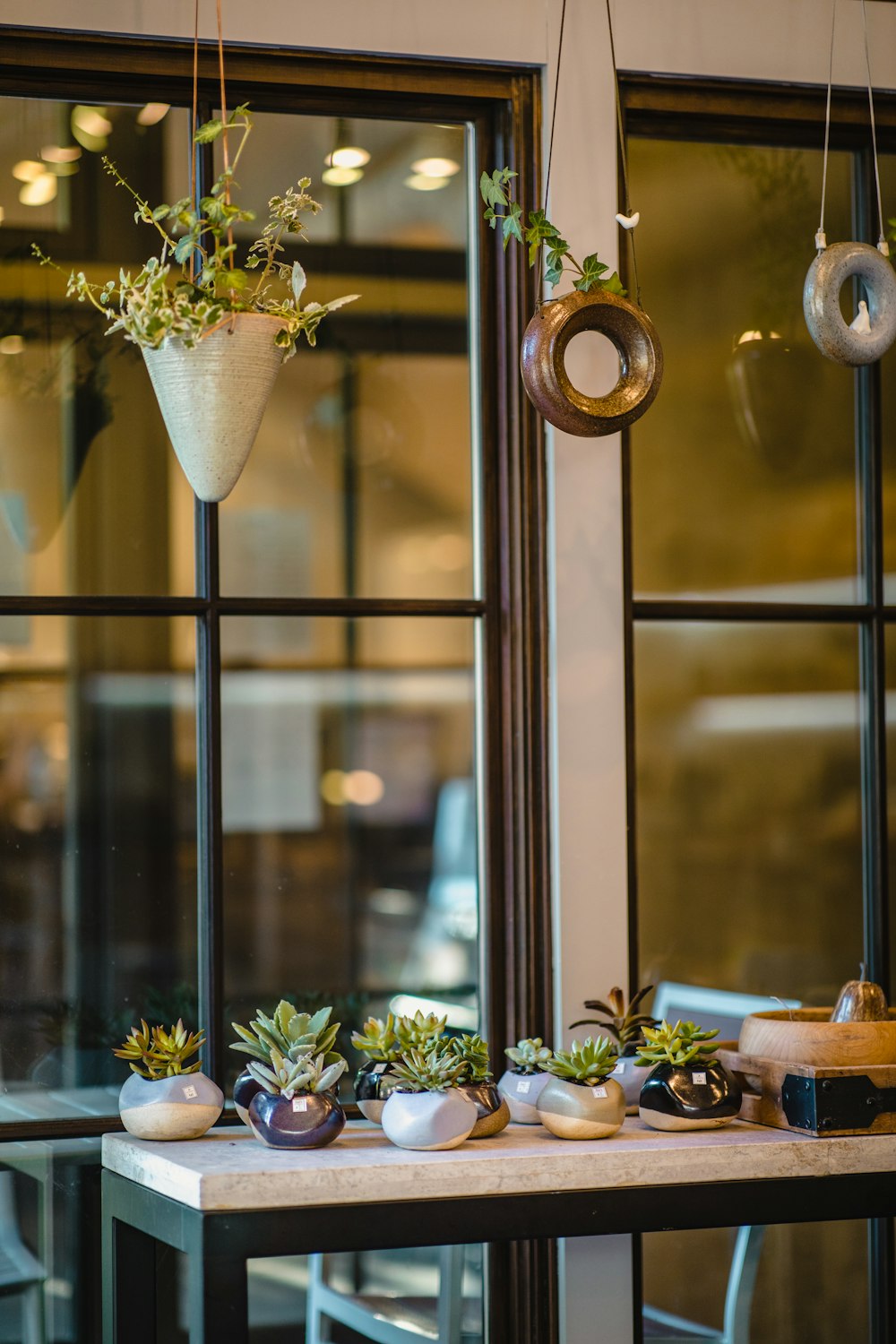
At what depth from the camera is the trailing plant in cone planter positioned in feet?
6.41

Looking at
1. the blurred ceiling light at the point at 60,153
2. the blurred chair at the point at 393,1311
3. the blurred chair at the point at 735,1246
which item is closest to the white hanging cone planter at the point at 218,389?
the blurred ceiling light at the point at 60,153

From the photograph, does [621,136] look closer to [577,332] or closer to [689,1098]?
[577,332]

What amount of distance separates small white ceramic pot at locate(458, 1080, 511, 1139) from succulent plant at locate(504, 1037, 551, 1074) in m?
0.13

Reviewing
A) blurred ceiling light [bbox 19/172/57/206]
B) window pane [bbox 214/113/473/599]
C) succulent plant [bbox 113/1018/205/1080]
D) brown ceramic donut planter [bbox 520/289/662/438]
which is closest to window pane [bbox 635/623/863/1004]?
window pane [bbox 214/113/473/599]

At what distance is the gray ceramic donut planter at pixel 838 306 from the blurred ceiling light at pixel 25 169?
1.17 meters

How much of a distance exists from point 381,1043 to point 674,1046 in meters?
0.39

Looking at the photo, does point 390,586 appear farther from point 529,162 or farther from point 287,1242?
point 287,1242

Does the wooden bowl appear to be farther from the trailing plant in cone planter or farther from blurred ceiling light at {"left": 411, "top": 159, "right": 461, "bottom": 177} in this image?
blurred ceiling light at {"left": 411, "top": 159, "right": 461, "bottom": 177}

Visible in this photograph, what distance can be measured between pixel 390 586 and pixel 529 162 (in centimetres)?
71

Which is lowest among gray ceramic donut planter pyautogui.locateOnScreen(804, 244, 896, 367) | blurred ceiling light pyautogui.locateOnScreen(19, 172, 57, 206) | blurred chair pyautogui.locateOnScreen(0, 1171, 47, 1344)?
blurred chair pyautogui.locateOnScreen(0, 1171, 47, 1344)

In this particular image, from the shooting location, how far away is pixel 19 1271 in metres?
2.12

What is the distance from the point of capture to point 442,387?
2412 millimetres

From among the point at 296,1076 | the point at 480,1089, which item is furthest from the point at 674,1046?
the point at 296,1076

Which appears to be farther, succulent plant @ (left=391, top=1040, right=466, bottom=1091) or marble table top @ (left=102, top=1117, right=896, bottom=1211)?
succulent plant @ (left=391, top=1040, right=466, bottom=1091)
